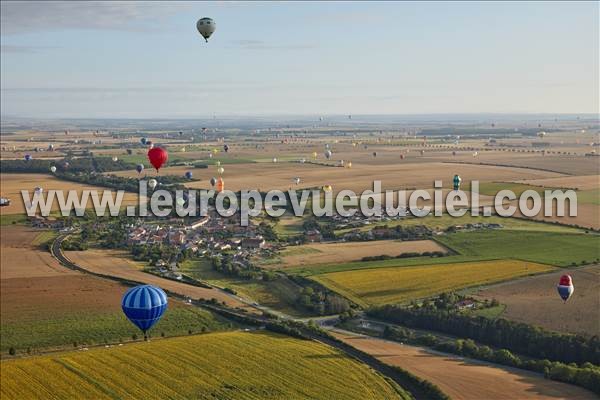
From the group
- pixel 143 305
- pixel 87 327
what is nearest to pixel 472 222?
pixel 87 327

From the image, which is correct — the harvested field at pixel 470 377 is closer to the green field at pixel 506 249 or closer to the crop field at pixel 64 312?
the crop field at pixel 64 312

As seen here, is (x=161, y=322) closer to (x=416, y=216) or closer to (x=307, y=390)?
(x=307, y=390)

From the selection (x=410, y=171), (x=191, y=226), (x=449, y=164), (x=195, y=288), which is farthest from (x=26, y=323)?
(x=449, y=164)

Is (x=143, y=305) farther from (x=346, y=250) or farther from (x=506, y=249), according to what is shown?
(x=506, y=249)

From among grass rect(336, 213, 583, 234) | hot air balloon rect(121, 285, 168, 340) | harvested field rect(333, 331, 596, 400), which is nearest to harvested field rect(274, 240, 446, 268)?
grass rect(336, 213, 583, 234)

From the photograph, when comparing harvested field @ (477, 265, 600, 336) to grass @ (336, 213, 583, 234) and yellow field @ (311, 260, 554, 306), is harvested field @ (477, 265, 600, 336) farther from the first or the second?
grass @ (336, 213, 583, 234)
